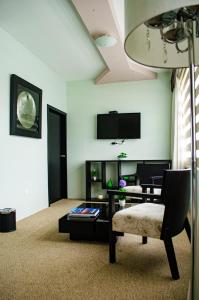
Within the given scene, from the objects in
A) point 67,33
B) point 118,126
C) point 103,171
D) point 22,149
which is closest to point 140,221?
point 22,149

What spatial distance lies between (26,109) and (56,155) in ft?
5.27

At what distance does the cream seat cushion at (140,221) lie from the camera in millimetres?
1731

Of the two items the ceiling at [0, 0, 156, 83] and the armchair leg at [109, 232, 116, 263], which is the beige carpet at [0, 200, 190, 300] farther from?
the ceiling at [0, 0, 156, 83]

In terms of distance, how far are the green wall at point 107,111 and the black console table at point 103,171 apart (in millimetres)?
153

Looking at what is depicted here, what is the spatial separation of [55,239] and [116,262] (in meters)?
0.83

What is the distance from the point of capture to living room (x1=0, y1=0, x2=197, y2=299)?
1.70 metres

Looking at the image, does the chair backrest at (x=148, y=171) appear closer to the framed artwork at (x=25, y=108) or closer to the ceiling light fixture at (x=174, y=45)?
the framed artwork at (x=25, y=108)

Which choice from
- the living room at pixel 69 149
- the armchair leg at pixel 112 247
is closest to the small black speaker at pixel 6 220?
the living room at pixel 69 149

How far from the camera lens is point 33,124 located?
3.73 m

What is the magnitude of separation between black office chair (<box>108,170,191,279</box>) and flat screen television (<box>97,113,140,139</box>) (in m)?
2.98

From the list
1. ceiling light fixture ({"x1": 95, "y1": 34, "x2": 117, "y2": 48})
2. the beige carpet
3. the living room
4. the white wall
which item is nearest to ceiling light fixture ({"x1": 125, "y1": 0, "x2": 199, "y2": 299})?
the beige carpet

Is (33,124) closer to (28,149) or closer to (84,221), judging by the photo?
(28,149)

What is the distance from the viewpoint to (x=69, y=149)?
A: 5.20 meters

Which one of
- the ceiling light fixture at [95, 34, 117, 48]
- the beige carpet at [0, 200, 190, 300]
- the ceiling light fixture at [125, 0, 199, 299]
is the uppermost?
the ceiling light fixture at [95, 34, 117, 48]
